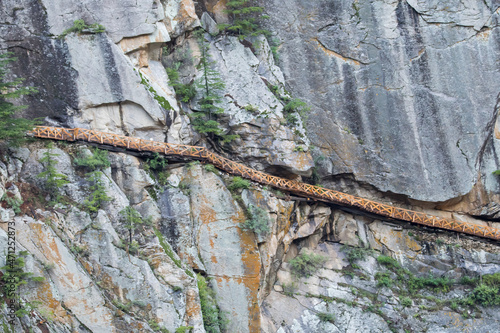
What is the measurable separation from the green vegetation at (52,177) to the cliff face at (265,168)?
0.47 ft

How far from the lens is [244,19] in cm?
2681

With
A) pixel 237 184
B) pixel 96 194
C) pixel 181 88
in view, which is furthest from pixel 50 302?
pixel 181 88

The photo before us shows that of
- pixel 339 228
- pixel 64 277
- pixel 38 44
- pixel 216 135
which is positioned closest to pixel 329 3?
pixel 216 135

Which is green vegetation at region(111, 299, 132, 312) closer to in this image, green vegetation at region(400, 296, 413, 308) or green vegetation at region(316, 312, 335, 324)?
green vegetation at region(316, 312, 335, 324)

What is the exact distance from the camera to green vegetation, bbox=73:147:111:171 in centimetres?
1992

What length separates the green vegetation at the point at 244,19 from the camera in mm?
26047

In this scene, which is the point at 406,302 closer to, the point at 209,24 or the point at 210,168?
the point at 210,168

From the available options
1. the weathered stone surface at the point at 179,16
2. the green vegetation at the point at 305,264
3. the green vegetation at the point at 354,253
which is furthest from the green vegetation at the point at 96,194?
the green vegetation at the point at 354,253

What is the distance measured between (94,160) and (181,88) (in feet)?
19.2

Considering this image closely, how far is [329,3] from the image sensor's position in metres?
27.1

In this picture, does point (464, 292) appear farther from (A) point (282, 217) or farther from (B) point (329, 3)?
(B) point (329, 3)

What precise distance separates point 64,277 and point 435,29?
1877 centimetres

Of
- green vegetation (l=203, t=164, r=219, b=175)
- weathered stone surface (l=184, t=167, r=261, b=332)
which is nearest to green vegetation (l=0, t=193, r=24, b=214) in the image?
weathered stone surface (l=184, t=167, r=261, b=332)

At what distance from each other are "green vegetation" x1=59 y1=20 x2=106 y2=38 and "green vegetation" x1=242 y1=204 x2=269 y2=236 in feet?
29.3
